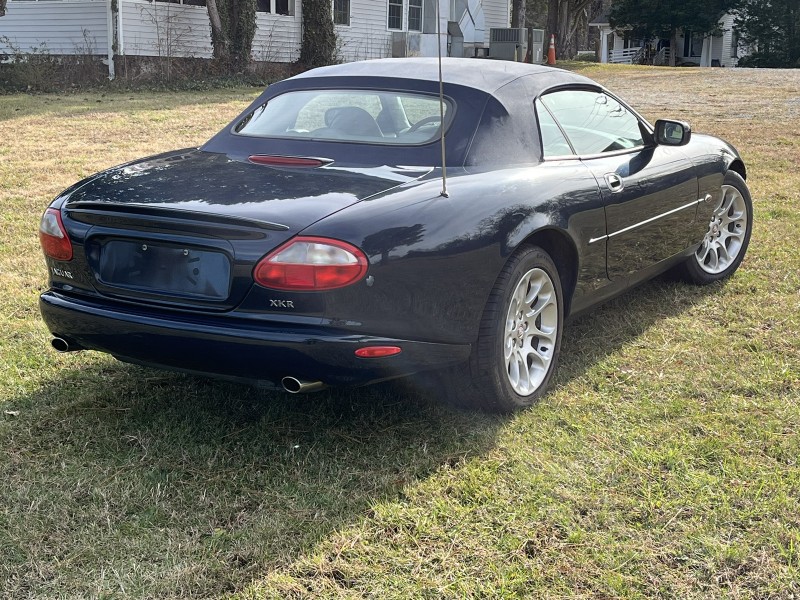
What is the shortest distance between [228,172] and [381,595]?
187 centimetres

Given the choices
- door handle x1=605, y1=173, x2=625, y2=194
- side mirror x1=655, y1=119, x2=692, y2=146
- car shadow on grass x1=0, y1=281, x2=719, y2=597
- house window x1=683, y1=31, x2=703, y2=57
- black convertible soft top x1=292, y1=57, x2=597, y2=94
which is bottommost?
car shadow on grass x1=0, y1=281, x2=719, y2=597

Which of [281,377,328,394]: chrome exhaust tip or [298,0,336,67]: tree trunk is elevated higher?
[298,0,336,67]: tree trunk

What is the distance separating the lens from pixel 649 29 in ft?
161

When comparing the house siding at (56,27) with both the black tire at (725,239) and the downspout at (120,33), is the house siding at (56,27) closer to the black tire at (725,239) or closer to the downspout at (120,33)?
the downspout at (120,33)

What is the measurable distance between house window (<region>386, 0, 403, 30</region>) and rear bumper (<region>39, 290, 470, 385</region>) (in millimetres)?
25544

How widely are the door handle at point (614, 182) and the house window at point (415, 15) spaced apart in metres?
25.2

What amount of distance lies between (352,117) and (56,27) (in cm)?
1861

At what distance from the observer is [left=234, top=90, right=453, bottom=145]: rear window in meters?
4.08

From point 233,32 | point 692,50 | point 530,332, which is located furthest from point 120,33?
point 692,50

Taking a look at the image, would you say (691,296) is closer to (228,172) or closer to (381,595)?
(228,172)

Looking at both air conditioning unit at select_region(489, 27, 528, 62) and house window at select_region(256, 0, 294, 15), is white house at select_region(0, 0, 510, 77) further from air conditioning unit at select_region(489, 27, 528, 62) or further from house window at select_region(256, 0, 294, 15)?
air conditioning unit at select_region(489, 27, 528, 62)

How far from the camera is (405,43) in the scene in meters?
27.0

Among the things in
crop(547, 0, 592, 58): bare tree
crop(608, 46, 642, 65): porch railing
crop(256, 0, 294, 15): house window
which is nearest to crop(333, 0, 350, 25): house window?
crop(256, 0, 294, 15): house window

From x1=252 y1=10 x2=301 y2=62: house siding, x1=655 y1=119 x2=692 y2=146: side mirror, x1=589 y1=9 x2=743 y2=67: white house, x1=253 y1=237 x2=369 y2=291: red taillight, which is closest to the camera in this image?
x1=253 y1=237 x2=369 y2=291: red taillight
